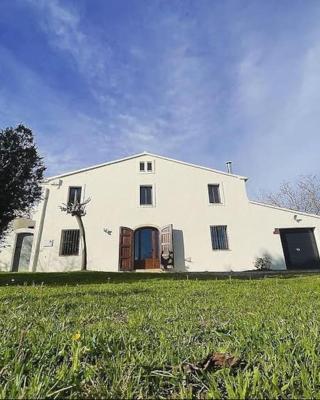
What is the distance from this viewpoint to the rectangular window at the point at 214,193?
63.3 ft

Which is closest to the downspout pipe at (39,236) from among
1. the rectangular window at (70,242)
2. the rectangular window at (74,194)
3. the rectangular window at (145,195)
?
the rectangular window at (70,242)

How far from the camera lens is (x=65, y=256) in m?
17.2

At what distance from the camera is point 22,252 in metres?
18.8

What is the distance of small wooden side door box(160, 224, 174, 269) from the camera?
1700 cm

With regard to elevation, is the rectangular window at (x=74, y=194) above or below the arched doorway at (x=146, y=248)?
above

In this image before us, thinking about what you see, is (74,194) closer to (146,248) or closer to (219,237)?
(146,248)

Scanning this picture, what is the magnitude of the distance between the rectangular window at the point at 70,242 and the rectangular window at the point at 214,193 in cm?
846

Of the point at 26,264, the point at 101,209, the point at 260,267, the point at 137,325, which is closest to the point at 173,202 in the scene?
the point at 101,209

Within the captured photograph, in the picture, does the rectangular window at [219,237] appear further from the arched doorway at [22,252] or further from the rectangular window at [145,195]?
the arched doorway at [22,252]

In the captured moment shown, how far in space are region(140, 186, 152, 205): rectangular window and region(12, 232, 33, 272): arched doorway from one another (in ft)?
24.1

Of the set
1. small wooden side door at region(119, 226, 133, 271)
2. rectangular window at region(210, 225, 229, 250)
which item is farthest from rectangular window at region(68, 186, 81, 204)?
rectangular window at region(210, 225, 229, 250)

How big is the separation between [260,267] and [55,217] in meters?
12.2

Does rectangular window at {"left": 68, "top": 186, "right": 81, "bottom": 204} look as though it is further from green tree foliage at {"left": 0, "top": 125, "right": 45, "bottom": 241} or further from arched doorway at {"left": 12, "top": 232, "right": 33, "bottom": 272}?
green tree foliage at {"left": 0, "top": 125, "right": 45, "bottom": 241}

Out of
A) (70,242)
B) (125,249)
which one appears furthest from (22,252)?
(125,249)
